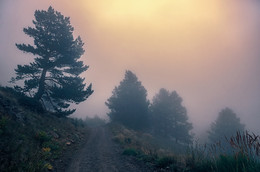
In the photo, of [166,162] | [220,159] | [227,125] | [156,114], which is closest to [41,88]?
[166,162]

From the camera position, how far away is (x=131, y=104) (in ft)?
84.8

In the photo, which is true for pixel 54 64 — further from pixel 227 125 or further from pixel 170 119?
pixel 227 125

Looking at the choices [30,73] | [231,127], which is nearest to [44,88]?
[30,73]

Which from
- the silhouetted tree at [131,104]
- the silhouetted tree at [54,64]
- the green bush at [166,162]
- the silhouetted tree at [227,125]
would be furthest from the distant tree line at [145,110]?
the green bush at [166,162]

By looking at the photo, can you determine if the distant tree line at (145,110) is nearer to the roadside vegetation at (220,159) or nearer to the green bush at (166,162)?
the roadside vegetation at (220,159)

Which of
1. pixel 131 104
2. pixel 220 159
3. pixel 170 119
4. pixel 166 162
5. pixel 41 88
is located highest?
pixel 131 104

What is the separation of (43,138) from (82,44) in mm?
13061

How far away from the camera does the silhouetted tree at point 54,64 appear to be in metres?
14.7

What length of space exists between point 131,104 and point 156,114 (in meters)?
8.42

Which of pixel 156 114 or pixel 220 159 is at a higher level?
pixel 156 114

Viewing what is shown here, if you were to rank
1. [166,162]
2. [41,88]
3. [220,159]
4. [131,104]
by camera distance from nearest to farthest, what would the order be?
[220,159], [166,162], [41,88], [131,104]

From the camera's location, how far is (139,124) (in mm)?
25891

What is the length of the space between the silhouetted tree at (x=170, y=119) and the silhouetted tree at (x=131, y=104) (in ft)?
17.9

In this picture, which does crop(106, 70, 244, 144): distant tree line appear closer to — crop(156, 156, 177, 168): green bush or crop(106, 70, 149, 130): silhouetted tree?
crop(106, 70, 149, 130): silhouetted tree
